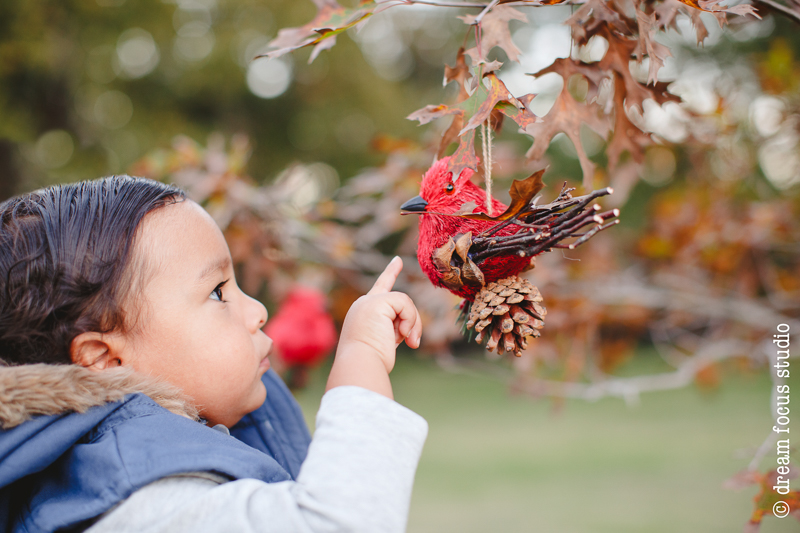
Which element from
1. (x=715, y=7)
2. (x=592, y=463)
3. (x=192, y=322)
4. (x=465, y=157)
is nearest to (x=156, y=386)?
(x=192, y=322)

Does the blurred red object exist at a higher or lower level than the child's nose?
higher

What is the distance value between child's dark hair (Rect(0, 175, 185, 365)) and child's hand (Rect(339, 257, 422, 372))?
1.28 ft

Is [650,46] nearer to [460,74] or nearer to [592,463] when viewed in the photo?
[460,74]

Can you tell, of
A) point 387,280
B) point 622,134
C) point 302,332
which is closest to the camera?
point 387,280

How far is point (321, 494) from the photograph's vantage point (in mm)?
720

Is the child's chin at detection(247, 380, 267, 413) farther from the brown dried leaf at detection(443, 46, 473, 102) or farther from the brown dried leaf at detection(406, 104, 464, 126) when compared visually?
the brown dried leaf at detection(443, 46, 473, 102)

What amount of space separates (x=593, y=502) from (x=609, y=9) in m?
3.81

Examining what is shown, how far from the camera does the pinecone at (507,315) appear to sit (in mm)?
764

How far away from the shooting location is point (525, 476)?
4.46 m

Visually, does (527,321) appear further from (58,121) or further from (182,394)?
(58,121)

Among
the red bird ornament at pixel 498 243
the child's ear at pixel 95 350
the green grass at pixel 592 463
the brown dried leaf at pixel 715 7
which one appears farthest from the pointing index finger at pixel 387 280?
the green grass at pixel 592 463

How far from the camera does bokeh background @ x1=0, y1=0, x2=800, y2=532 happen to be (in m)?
2.33

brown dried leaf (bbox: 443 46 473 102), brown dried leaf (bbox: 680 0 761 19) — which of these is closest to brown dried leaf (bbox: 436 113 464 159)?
brown dried leaf (bbox: 443 46 473 102)

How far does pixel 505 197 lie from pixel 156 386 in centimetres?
251
